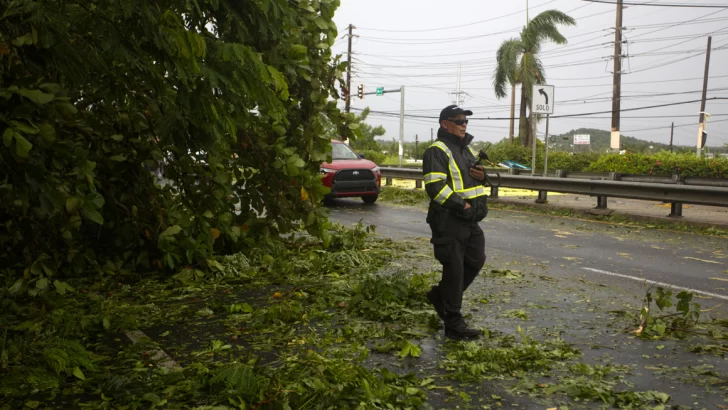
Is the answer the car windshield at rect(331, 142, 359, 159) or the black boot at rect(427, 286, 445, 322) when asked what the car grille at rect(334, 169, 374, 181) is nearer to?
the car windshield at rect(331, 142, 359, 159)

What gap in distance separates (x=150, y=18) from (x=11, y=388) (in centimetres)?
250

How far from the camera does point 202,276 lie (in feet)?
24.8

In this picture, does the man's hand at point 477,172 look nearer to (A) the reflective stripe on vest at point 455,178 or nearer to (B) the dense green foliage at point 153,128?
(A) the reflective stripe on vest at point 455,178

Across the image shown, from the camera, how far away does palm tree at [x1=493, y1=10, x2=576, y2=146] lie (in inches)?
1769

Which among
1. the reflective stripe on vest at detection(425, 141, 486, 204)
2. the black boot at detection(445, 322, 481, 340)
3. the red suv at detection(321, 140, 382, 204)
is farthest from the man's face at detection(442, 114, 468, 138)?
the red suv at detection(321, 140, 382, 204)

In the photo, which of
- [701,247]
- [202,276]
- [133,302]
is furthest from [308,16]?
[701,247]

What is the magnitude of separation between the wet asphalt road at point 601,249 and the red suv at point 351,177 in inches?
79.5

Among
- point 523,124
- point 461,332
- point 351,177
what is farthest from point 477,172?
point 523,124

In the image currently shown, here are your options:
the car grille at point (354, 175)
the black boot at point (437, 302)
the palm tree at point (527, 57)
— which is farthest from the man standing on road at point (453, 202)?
the palm tree at point (527, 57)

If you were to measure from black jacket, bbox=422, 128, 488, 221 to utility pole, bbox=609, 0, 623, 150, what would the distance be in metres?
32.0

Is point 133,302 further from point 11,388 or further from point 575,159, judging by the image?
point 575,159

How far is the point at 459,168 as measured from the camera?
5.48 metres

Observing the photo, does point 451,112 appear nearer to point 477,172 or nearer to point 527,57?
point 477,172

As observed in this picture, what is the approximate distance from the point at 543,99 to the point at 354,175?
543cm
